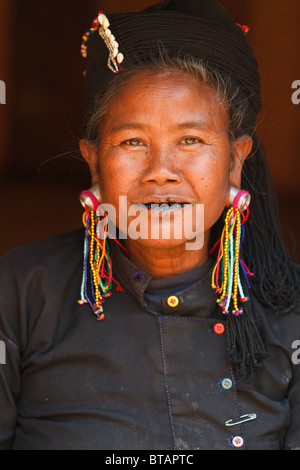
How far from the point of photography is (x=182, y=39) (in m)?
2.16

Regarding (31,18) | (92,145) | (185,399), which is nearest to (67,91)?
(31,18)

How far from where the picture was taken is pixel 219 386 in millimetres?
2119

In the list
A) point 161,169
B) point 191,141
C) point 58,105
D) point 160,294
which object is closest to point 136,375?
point 160,294

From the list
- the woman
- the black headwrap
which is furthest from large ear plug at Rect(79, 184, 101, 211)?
the black headwrap

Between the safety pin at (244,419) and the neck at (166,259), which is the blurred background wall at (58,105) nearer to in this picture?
the neck at (166,259)

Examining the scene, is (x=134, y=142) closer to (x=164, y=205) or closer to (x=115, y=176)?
(x=115, y=176)

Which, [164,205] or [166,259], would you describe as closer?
[164,205]

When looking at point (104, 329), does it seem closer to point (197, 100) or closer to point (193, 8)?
point (197, 100)

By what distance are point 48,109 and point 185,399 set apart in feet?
10.5

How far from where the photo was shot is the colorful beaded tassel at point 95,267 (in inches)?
88.4

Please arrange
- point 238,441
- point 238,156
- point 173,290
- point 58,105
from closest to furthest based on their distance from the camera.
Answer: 1. point 238,441
2. point 173,290
3. point 238,156
4. point 58,105

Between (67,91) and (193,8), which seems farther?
(67,91)

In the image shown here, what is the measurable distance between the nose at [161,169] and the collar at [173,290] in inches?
13.2

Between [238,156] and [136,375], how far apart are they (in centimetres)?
83
